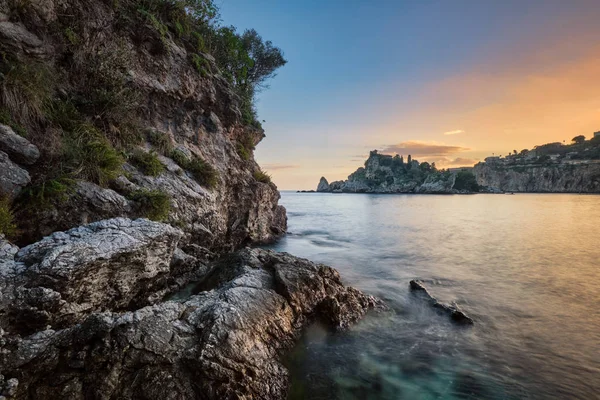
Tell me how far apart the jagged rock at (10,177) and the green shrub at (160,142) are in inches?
220

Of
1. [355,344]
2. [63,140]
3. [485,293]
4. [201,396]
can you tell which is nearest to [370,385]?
[355,344]

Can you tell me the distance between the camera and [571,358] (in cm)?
672

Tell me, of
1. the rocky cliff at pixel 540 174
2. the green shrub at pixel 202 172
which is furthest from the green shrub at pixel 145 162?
the rocky cliff at pixel 540 174

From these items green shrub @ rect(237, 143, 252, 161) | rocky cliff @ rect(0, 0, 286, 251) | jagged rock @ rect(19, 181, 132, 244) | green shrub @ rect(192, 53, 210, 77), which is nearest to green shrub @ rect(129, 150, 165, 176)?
rocky cliff @ rect(0, 0, 286, 251)

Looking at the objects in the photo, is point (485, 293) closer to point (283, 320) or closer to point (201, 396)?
point (283, 320)

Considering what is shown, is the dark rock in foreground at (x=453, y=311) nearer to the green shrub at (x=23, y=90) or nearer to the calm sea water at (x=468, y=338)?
the calm sea water at (x=468, y=338)

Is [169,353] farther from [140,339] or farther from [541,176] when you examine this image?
[541,176]

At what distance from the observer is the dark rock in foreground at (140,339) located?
3936mm

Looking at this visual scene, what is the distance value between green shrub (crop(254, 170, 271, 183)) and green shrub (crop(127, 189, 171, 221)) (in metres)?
9.95

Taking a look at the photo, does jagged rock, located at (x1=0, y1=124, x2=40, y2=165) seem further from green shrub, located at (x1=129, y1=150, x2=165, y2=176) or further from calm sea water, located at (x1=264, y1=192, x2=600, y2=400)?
calm sea water, located at (x1=264, y1=192, x2=600, y2=400)

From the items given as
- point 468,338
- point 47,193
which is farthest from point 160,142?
point 468,338

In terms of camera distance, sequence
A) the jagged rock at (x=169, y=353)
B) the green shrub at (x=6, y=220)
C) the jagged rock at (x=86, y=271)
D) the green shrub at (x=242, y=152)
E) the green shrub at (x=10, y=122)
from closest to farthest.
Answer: the jagged rock at (x=169, y=353), the jagged rock at (x=86, y=271), the green shrub at (x=6, y=220), the green shrub at (x=10, y=122), the green shrub at (x=242, y=152)

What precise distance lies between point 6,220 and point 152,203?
3240mm

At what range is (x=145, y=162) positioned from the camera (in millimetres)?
9562
